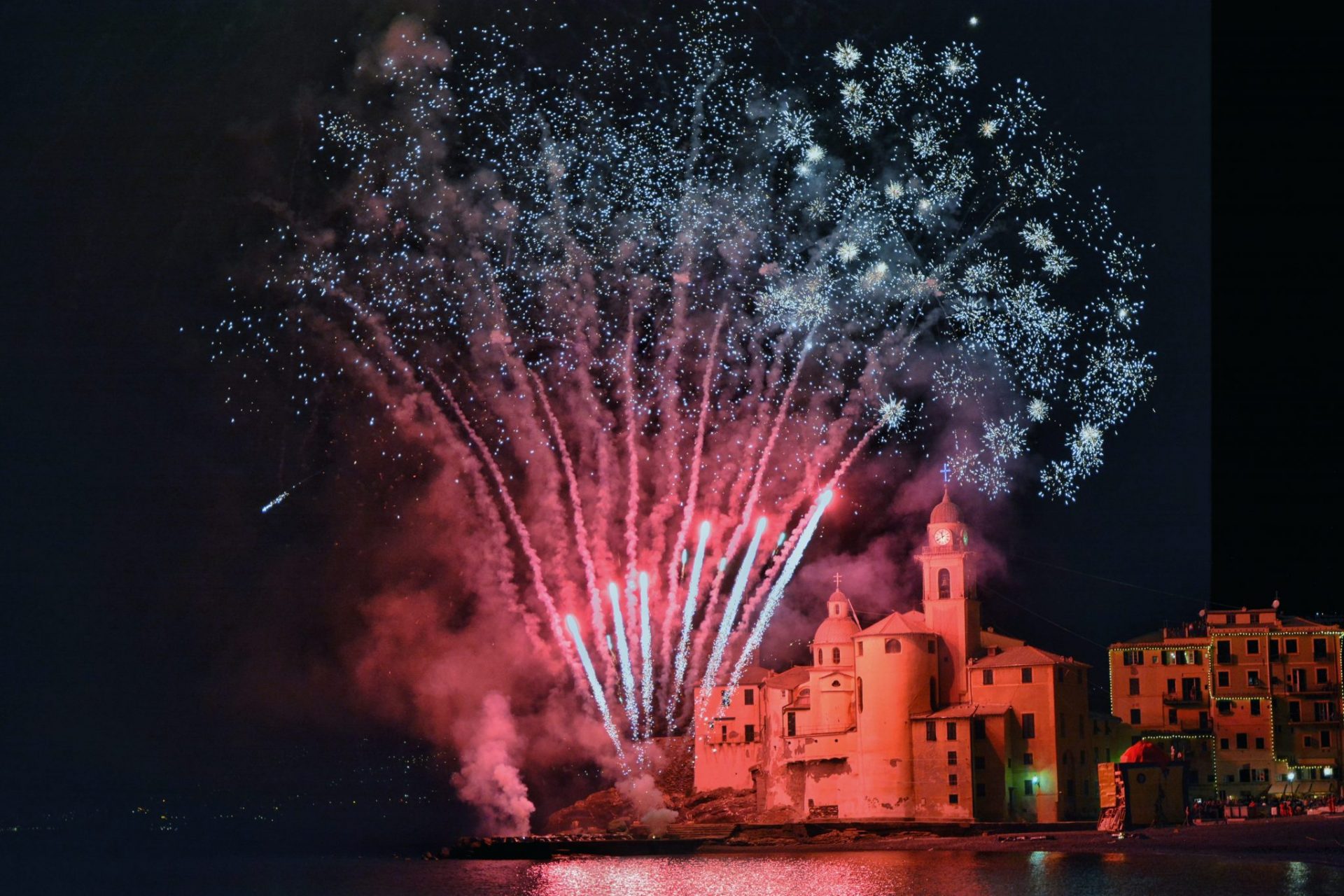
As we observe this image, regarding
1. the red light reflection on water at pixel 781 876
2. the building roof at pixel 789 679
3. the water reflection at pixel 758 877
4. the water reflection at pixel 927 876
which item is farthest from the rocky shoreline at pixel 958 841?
the building roof at pixel 789 679

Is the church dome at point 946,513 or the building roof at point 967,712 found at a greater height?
the church dome at point 946,513

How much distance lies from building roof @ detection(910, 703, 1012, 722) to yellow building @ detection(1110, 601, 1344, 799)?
403 inches

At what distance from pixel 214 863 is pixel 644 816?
145 ft

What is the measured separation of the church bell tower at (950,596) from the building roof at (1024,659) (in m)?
1.65

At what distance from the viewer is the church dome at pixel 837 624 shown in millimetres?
98312

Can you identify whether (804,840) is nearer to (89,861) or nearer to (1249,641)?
(1249,641)

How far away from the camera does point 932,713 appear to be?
90.0 m

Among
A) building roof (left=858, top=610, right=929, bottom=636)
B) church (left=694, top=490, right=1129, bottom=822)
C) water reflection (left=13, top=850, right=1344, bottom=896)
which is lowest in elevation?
water reflection (left=13, top=850, right=1344, bottom=896)

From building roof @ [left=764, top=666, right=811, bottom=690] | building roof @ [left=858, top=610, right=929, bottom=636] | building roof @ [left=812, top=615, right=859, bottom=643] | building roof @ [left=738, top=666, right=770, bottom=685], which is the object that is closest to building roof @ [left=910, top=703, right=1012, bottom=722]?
building roof @ [left=858, top=610, right=929, bottom=636]

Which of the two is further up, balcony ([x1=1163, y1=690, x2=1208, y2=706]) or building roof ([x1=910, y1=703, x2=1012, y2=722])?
balcony ([x1=1163, y1=690, x2=1208, y2=706])

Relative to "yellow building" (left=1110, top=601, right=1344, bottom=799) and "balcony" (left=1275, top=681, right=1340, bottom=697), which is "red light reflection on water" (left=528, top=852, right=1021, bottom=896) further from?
"balcony" (left=1275, top=681, right=1340, bottom=697)

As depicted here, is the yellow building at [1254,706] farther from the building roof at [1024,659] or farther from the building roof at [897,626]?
the building roof at [897,626]

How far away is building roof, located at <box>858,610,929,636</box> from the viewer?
91.8 m

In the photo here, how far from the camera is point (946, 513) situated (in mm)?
93750
